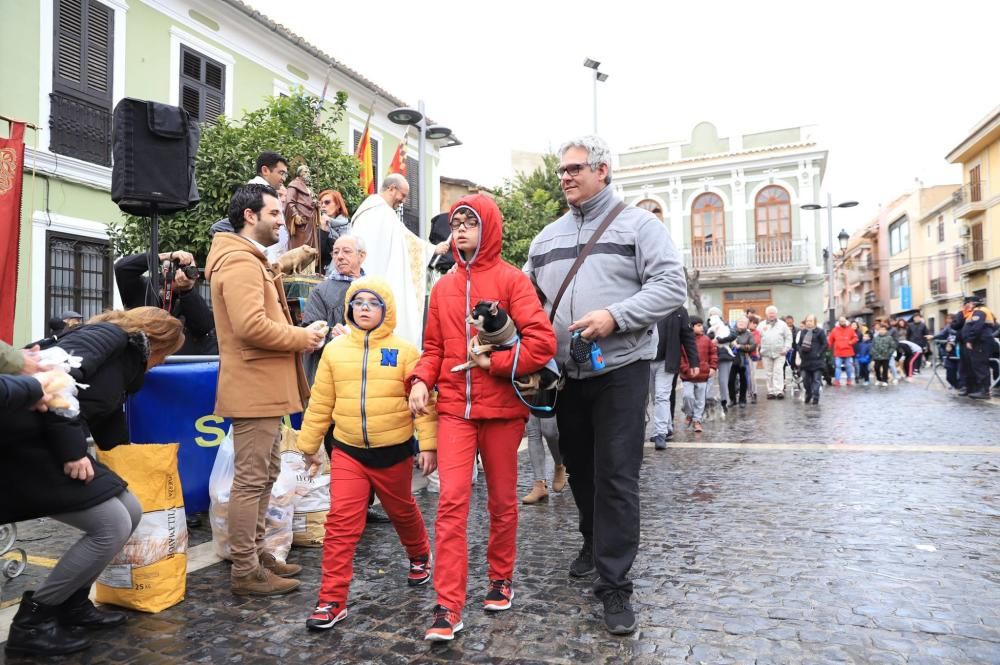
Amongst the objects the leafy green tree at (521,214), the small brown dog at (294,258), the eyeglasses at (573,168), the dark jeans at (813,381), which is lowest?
the dark jeans at (813,381)

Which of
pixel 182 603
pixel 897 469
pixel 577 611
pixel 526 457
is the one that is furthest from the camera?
pixel 526 457

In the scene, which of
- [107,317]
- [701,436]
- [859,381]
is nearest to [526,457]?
[701,436]

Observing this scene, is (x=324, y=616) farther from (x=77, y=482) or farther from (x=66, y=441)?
(x=66, y=441)

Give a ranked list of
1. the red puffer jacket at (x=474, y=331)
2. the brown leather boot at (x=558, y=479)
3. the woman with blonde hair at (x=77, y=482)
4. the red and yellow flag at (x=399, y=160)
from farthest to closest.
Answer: the red and yellow flag at (x=399, y=160)
the brown leather boot at (x=558, y=479)
the red puffer jacket at (x=474, y=331)
the woman with blonde hair at (x=77, y=482)

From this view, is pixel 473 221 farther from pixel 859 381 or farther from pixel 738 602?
pixel 859 381

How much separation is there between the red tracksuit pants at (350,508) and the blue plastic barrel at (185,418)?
1.55 metres

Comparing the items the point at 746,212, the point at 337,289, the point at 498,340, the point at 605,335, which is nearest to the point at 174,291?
the point at 337,289

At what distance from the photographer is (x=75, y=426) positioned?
2.85 m

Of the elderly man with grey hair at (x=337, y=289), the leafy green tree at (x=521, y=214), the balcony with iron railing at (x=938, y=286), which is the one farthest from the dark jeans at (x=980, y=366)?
the balcony with iron railing at (x=938, y=286)

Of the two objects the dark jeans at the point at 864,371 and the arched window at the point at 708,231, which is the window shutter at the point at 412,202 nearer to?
the dark jeans at the point at 864,371

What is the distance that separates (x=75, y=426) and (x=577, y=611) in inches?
92.1

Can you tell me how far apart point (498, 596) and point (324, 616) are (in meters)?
0.81

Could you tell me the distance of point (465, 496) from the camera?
10.5ft

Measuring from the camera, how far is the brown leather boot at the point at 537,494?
565 cm
